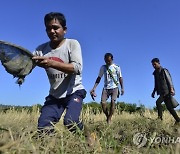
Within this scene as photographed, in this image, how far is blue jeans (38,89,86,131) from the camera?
424 cm

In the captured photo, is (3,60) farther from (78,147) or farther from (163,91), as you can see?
(163,91)

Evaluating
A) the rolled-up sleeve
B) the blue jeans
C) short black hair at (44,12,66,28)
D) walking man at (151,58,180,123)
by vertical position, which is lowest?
the blue jeans

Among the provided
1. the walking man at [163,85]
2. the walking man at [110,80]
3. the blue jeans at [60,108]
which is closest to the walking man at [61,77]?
the blue jeans at [60,108]

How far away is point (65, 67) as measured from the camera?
13.5ft

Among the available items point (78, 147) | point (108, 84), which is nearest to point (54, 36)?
point (78, 147)

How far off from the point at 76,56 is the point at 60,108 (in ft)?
2.13

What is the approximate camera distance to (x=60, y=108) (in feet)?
15.0

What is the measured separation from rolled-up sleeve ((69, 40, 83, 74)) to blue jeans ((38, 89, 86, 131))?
35cm

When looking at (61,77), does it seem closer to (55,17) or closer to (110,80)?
(55,17)

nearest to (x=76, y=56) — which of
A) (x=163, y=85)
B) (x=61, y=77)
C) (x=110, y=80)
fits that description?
(x=61, y=77)

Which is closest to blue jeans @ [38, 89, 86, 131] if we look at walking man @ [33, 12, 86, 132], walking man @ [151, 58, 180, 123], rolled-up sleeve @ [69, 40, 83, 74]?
walking man @ [33, 12, 86, 132]

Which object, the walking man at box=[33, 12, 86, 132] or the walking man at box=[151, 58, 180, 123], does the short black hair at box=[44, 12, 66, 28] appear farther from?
the walking man at box=[151, 58, 180, 123]

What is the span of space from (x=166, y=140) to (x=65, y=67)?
4.26 ft

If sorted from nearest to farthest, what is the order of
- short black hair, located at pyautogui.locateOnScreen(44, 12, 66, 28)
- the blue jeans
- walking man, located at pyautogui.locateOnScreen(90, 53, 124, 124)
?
the blue jeans, short black hair, located at pyautogui.locateOnScreen(44, 12, 66, 28), walking man, located at pyautogui.locateOnScreen(90, 53, 124, 124)
